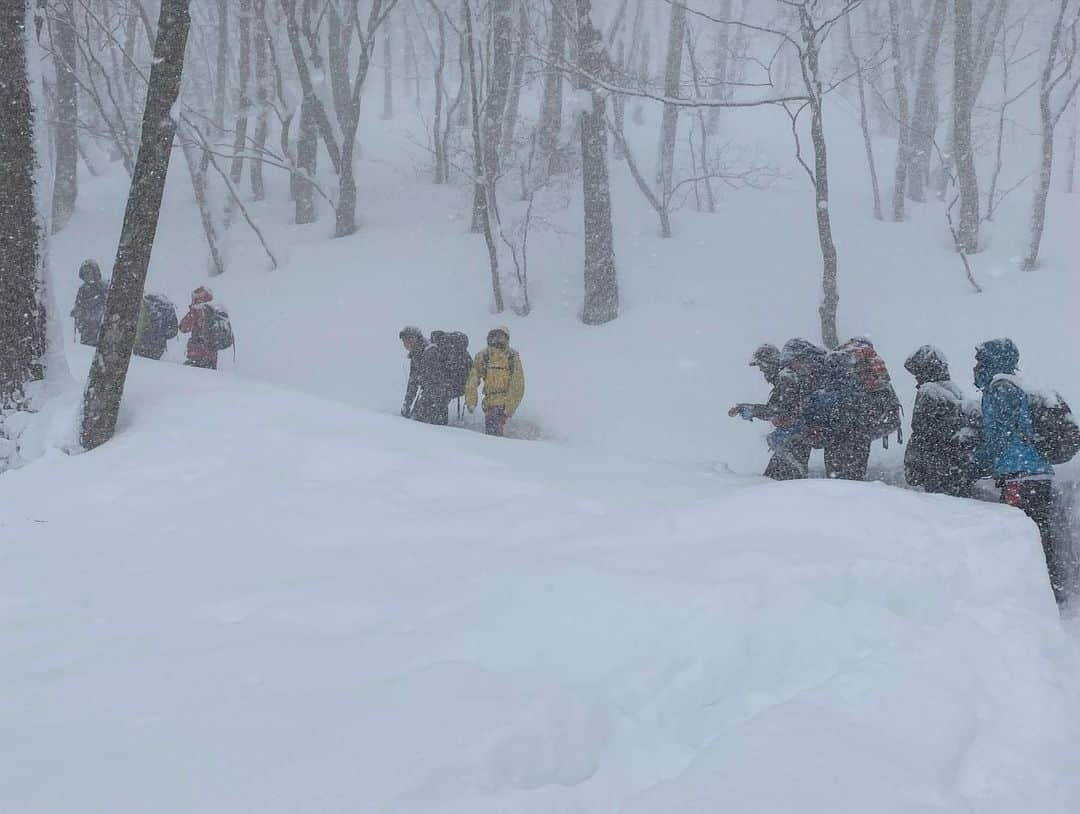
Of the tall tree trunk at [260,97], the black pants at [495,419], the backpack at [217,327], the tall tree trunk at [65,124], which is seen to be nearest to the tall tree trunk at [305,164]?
the tall tree trunk at [260,97]

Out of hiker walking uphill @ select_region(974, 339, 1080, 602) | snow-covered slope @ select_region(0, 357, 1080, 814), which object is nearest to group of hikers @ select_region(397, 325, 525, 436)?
snow-covered slope @ select_region(0, 357, 1080, 814)

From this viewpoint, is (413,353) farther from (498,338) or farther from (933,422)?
(933,422)

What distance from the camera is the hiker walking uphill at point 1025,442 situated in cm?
486

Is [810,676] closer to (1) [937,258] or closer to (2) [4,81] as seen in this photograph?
(2) [4,81]

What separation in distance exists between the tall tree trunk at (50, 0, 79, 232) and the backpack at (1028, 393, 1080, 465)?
17396 mm

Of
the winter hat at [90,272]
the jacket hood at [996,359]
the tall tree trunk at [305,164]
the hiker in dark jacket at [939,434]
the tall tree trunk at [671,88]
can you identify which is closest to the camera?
the jacket hood at [996,359]

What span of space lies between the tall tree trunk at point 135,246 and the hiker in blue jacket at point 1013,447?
605 cm

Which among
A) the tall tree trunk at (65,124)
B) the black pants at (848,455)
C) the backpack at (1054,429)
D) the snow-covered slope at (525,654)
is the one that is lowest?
the snow-covered slope at (525,654)

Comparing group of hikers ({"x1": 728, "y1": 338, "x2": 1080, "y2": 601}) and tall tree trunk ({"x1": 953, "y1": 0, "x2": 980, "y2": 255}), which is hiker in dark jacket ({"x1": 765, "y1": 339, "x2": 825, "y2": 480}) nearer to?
group of hikers ({"x1": 728, "y1": 338, "x2": 1080, "y2": 601})

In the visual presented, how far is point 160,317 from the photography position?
9.82 m

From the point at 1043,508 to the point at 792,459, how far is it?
2170mm

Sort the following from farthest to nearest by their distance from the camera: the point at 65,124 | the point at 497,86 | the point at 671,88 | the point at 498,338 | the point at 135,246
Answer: the point at 65,124 < the point at 671,88 < the point at 497,86 < the point at 498,338 < the point at 135,246

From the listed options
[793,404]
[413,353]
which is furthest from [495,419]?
[793,404]

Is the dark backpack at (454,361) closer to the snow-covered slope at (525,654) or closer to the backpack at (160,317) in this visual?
the backpack at (160,317)
